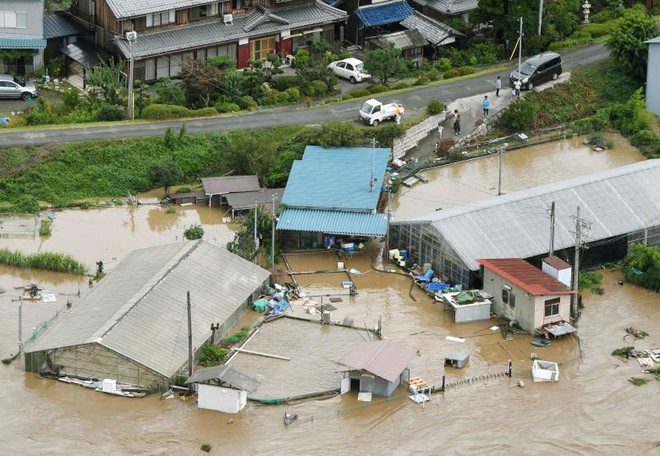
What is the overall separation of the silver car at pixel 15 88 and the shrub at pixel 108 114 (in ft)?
10.9

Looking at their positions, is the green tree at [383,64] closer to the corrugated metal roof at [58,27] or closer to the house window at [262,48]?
the house window at [262,48]

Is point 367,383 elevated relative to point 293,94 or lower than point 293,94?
lower

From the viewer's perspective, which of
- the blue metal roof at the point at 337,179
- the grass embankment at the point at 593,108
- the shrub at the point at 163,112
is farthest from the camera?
the grass embankment at the point at 593,108

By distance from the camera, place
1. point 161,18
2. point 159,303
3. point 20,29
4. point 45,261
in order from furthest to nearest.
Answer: point 161,18, point 20,29, point 45,261, point 159,303

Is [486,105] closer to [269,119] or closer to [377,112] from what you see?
[377,112]

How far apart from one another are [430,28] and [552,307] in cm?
2342

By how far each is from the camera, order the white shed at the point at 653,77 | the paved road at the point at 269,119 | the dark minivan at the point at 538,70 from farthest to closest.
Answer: the dark minivan at the point at 538,70
the white shed at the point at 653,77
the paved road at the point at 269,119

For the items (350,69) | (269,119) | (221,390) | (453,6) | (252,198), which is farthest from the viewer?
(453,6)

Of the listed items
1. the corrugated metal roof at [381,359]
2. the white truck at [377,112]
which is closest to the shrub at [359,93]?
the white truck at [377,112]

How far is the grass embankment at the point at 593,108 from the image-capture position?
5734 cm

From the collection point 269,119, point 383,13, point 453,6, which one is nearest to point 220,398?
point 269,119

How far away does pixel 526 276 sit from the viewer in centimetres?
4462

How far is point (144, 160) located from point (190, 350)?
1478cm

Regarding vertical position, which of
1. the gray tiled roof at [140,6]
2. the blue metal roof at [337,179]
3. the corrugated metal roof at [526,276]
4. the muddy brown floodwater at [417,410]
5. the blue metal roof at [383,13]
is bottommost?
the muddy brown floodwater at [417,410]
